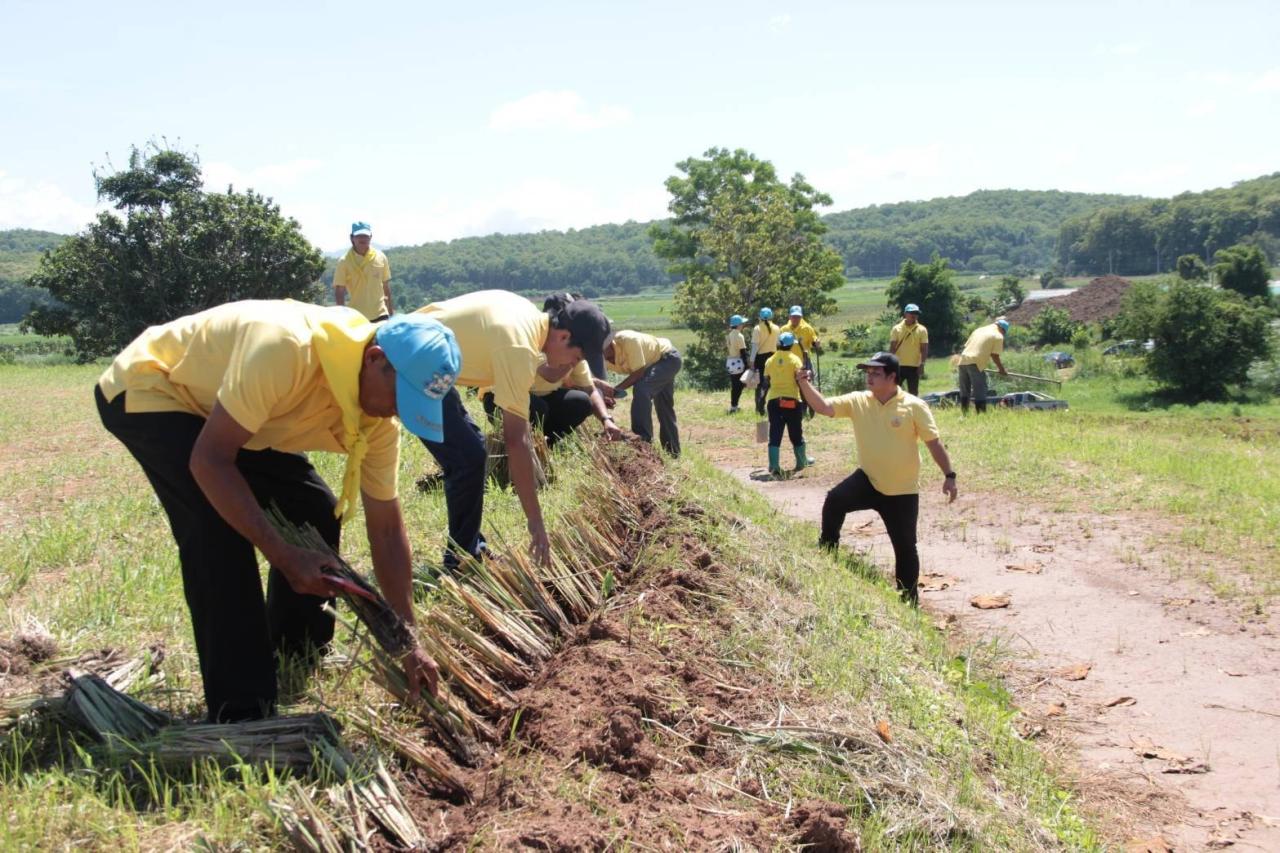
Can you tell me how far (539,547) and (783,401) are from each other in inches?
268

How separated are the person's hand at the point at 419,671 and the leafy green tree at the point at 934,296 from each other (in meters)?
41.7

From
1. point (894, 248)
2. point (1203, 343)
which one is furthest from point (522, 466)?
point (894, 248)

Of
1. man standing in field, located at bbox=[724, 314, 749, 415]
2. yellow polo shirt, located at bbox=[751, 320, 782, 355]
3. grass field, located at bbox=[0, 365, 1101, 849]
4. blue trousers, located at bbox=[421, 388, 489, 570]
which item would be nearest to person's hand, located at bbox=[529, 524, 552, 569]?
grass field, located at bbox=[0, 365, 1101, 849]

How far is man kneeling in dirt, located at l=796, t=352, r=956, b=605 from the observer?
653cm

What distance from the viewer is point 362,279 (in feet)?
31.4

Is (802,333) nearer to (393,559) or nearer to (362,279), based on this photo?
(362,279)

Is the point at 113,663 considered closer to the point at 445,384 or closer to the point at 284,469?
the point at 284,469

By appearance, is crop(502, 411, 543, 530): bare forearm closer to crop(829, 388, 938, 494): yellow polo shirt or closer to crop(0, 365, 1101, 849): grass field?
crop(0, 365, 1101, 849): grass field

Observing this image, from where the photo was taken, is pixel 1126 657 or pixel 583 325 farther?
pixel 1126 657

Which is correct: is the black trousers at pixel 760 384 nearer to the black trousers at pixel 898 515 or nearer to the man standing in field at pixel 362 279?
the man standing in field at pixel 362 279

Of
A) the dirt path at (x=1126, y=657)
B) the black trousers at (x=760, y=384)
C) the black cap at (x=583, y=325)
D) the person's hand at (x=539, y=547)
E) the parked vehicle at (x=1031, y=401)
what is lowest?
the parked vehicle at (x=1031, y=401)

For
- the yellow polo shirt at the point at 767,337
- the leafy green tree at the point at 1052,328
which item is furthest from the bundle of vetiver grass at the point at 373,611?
the leafy green tree at the point at 1052,328

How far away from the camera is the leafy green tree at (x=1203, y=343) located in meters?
25.8

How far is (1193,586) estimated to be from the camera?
708cm
